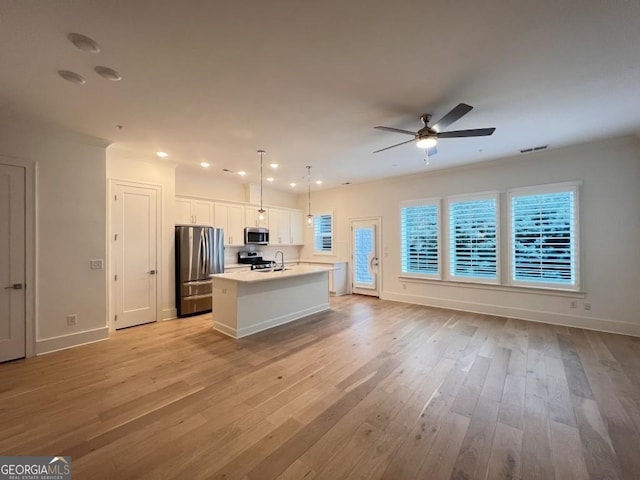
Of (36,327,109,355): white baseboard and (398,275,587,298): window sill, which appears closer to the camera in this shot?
(36,327,109,355): white baseboard

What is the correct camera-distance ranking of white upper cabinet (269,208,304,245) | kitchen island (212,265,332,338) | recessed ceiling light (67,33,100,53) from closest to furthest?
recessed ceiling light (67,33,100,53) → kitchen island (212,265,332,338) → white upper cabinet (269,208,304,245)

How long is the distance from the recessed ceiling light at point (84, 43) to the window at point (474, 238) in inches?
232

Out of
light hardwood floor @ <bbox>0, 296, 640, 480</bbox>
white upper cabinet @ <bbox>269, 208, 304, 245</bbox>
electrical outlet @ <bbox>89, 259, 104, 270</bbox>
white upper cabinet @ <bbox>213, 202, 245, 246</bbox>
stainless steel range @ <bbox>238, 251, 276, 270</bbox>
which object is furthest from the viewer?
white upper cabinet @ <bbox>269, 208, 304, 245</bbox>

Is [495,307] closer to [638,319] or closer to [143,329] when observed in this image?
[638,319]

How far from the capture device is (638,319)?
4039mm

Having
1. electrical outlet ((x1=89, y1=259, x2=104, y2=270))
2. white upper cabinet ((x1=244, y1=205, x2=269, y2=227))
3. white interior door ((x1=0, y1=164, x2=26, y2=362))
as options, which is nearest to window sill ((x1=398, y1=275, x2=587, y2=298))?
white upper cabinet ((x1=244, y1=205, x2=269, y2=227))

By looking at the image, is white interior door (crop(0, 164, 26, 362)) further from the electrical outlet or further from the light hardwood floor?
the electrical outlet

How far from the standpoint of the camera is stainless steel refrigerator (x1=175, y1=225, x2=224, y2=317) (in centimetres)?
512

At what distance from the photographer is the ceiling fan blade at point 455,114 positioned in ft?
8.16

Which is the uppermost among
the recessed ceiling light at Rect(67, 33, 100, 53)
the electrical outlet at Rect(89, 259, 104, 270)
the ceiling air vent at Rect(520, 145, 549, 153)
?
the ceiling air vent at Rect(520, 145, 549, 153)

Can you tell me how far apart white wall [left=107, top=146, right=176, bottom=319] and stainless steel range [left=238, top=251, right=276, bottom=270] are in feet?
6.35

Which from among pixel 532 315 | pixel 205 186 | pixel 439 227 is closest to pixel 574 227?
pixel 532 315

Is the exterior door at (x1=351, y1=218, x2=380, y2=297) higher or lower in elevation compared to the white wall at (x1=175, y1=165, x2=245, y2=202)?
lower

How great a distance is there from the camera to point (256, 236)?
22.4 feet
